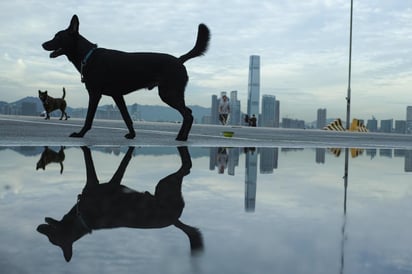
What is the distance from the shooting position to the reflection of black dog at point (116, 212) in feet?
6.58

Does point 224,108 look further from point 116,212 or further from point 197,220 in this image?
point 197,220

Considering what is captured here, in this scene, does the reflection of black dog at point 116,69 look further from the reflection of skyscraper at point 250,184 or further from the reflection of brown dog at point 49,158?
the reflection of skyscraper at point 250,184

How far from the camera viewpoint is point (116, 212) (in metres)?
2.47

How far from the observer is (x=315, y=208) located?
9.29 ft

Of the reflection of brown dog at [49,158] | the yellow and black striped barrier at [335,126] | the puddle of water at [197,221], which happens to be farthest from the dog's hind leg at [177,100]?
the yellow and black striped barrier at [335,126]

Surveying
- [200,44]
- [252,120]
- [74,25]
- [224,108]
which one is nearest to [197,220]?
[74,25]

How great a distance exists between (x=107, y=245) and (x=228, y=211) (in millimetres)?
954

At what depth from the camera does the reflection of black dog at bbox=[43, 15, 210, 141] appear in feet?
25.8

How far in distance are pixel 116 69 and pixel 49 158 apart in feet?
10.1

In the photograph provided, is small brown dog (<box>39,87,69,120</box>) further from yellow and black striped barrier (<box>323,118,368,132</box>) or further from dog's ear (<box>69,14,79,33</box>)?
yellow and black striped barrier (<box>323,118,368,132</box>)

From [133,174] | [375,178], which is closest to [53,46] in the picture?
[133,174]

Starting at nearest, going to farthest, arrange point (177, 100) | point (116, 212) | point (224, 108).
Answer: point (116, 212), point (177, 100), point (224, 108)

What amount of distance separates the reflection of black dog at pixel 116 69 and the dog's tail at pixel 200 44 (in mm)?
211

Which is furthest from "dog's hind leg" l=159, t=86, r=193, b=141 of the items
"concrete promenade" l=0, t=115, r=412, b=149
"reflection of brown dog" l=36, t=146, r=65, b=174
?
"reflection of brown dog" l=36, t=146, r=65, b=174
